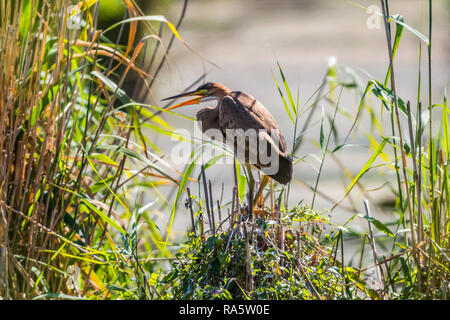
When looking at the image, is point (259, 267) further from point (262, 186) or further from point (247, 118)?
point (247, 118)

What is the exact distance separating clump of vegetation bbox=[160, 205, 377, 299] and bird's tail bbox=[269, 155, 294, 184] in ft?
1.05

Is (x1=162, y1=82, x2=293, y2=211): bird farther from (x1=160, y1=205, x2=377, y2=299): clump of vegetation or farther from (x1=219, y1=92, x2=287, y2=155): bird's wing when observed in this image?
(x1=160, y1=205, x2=377, y2=299): clump of vegetation

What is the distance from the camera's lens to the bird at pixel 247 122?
2.28 m

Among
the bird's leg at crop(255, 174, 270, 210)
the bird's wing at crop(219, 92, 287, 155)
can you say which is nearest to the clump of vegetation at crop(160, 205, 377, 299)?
the bird's leg at crop(255, 174, 270, 210)

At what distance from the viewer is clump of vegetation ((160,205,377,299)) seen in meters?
1.73

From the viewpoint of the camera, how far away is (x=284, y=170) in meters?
2.24

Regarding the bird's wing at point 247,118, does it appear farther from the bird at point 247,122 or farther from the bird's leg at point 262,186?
the bird's leg at point 262,186

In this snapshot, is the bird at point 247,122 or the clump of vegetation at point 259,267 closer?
the clump of vegetation at point 259,267

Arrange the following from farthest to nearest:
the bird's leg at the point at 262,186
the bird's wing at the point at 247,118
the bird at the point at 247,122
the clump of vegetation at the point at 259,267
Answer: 1. the bird's wing at the point at 247,118
2. the bird at the point at 247,122
3. the bird's leg at the point at 262,186
4. the clump of vegetation at the point at 259,267

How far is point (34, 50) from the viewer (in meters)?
2.15

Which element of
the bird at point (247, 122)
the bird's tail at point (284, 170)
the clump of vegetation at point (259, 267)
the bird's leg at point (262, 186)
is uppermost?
the bird at point (247, 122)

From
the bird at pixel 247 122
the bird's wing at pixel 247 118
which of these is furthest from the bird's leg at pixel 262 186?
the bird's wing at pixel 247 118

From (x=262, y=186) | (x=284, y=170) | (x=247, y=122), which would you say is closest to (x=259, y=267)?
(x=262, y=186)
